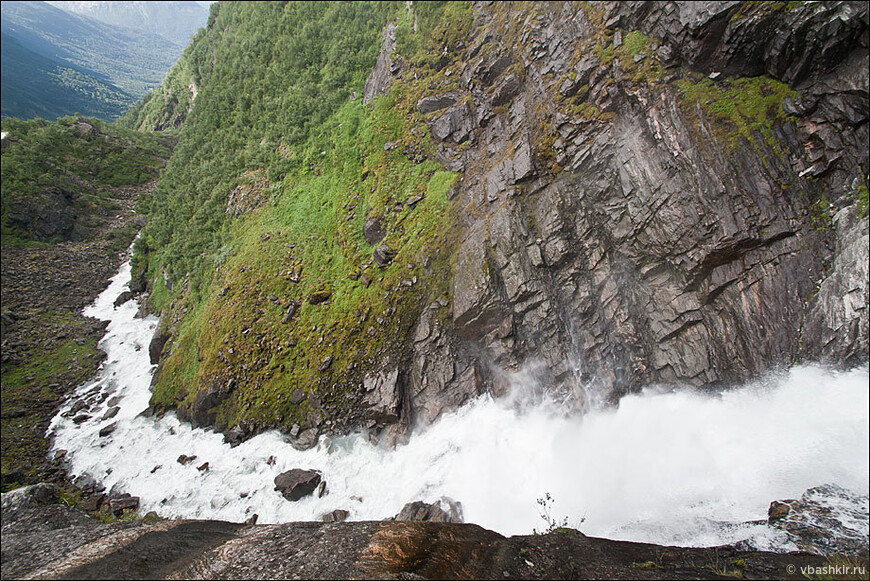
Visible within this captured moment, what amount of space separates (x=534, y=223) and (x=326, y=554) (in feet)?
49.9

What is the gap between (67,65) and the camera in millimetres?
70500

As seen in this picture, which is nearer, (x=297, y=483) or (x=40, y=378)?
(x=297, y=483)

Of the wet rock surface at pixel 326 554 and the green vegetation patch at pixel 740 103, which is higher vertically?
the green vegetation patch at pixel 740 103

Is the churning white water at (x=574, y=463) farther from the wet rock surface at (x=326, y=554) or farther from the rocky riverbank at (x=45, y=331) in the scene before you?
the wet rock surface at (x=326, y=554)

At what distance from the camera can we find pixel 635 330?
15.3 metres

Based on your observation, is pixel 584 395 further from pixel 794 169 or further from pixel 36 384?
pixel 36 384

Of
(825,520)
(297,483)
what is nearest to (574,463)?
(825,520)

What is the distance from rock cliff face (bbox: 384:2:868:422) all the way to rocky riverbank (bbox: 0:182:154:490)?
22.5m

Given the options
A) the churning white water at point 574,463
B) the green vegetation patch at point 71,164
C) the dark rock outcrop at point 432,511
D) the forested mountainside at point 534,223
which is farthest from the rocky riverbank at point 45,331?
the dark rock outcrop at point 432,511

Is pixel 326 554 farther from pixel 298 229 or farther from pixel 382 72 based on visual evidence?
pixel 382 72

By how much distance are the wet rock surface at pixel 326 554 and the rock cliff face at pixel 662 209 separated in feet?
22.6

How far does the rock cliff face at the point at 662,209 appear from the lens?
1228cm

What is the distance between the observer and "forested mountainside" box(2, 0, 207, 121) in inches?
2167

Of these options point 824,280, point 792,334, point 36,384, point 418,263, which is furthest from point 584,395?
point 36,384
